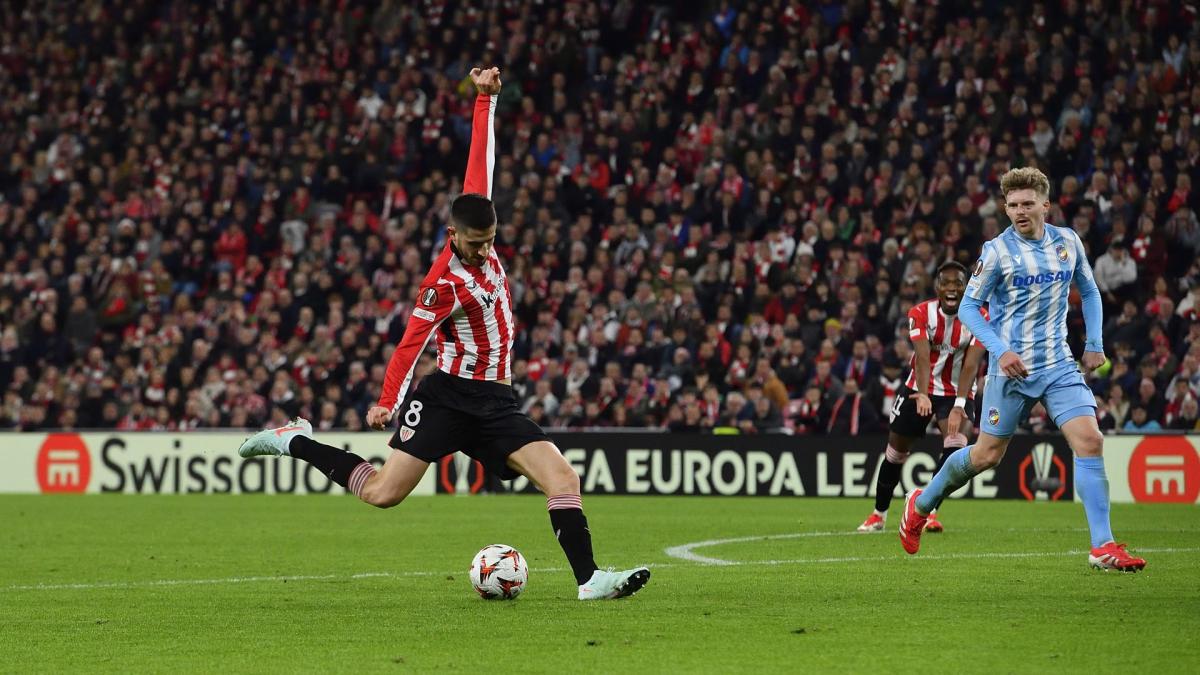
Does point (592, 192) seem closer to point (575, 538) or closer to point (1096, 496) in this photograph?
point (1096, 496)

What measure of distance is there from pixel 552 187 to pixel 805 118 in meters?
4.06

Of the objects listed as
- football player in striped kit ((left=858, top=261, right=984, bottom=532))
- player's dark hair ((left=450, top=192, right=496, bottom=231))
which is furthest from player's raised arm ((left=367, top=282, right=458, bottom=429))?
football player in striped kit ((left=858, top=261, right=984, bottom=532))

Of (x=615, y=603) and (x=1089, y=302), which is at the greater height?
(x=1089, y=302)

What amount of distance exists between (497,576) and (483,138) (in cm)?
233

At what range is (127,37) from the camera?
3145cm

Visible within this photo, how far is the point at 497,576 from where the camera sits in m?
8.70

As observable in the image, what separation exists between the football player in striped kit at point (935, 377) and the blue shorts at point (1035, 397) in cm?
354

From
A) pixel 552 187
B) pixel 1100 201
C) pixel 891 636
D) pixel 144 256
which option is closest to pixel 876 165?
pixel 1100 201

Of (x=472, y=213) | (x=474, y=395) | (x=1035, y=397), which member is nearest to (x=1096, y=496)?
(x=1035, y=397)

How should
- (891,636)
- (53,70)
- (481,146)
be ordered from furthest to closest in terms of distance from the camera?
(53,70) → (481,146) → (891,636)

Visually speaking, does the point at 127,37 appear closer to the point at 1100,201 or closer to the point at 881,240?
the point at 881,240

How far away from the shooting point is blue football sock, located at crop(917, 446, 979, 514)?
1025 centimetres

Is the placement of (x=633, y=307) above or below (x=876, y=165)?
below

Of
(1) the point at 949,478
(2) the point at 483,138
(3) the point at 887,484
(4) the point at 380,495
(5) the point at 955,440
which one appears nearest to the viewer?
(4) the point at 380,495
